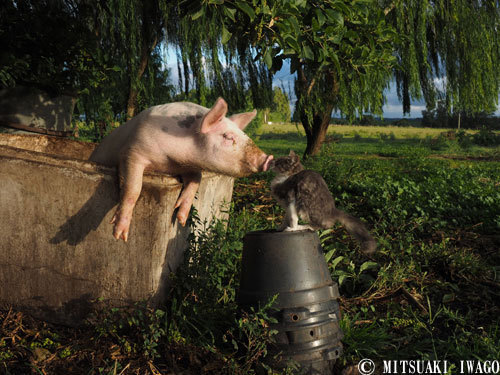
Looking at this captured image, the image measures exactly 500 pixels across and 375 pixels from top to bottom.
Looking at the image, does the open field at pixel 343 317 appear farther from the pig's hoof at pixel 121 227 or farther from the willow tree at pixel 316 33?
the willow tree at pixel 316 33

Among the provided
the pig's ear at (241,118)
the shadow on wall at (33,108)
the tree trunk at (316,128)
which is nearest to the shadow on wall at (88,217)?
the pig's ear at (241,118)

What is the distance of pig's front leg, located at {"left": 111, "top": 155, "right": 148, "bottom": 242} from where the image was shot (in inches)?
90.5

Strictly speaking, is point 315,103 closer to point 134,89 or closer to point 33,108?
point 134,89

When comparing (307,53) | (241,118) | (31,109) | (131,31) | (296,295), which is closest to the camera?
(296,295)

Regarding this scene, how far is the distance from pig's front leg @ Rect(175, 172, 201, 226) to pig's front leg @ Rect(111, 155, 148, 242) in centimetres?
28

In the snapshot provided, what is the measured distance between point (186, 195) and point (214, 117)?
51cm

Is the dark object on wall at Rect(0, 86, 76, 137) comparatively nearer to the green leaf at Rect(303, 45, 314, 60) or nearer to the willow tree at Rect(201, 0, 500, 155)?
the green leaf at Rect(303, 45, 314, 60)

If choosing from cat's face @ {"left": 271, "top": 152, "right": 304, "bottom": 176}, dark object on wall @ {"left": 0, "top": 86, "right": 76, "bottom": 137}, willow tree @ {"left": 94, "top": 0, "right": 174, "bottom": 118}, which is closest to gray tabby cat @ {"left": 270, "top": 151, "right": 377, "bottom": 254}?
cat's face @ {"left": 271, "top": 152, "right": 304, "bottom": 176}

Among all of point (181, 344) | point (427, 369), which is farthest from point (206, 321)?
point (427, 369)

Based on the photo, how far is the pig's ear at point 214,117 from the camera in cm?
228

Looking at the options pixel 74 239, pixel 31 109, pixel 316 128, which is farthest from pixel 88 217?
pixel 316 128

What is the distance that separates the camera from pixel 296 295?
7.25ft

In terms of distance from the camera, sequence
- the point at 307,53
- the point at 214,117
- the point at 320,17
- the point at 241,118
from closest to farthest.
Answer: the point at 214,117 → the point at 241,118 → the point at 320,17 → the point at 307,53

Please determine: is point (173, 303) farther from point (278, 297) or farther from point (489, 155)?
point (489, 155)
